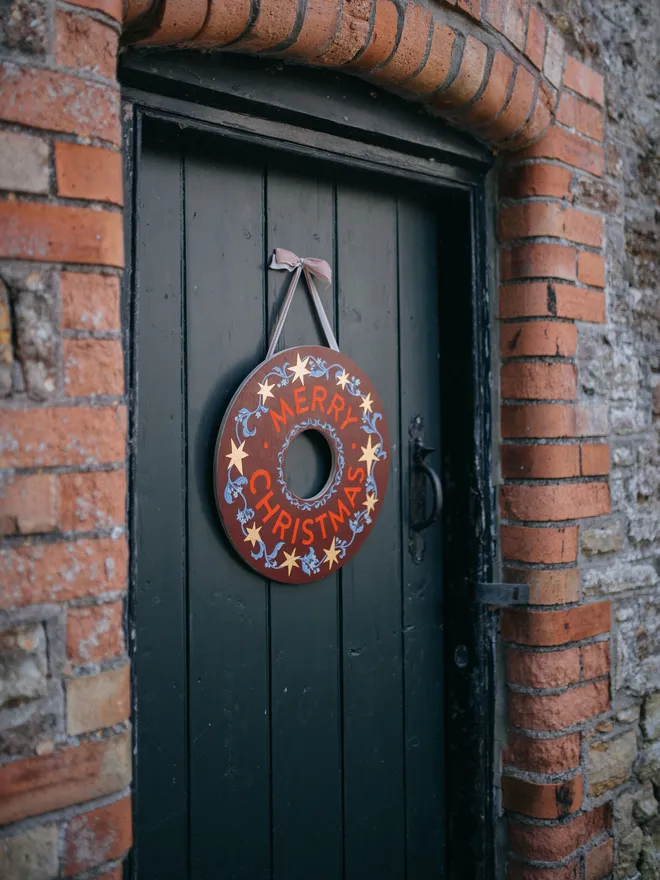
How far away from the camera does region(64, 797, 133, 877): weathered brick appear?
3.84 ft

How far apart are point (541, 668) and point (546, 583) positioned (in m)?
0.21

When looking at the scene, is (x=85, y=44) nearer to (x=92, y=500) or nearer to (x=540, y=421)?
(x=92, y=500)

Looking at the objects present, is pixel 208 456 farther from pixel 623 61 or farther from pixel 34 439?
pixel 623 61

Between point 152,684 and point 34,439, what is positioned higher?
point 34,439

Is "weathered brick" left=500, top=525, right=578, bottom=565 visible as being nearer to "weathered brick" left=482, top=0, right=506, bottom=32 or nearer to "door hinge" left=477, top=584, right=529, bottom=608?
"door hinge" left=477, top=584, right=529, bottom=608

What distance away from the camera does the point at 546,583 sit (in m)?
1.97

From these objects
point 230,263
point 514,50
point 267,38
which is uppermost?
point 514,50

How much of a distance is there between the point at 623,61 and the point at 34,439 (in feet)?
6.49

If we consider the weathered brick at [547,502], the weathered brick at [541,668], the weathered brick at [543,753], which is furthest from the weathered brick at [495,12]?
the weathered brick at [543,753]

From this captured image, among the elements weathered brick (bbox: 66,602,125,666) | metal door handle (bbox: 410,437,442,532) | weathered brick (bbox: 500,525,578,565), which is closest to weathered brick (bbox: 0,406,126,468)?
weathered brick (bbox: 66,602,125,666)

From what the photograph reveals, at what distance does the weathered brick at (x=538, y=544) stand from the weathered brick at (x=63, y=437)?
1.12 metres

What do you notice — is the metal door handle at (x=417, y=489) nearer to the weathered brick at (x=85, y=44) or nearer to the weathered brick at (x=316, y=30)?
the weathered brick at (x=316, y=30)

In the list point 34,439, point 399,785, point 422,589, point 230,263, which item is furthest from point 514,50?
point 399,785

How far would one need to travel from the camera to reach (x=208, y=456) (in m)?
1.65
